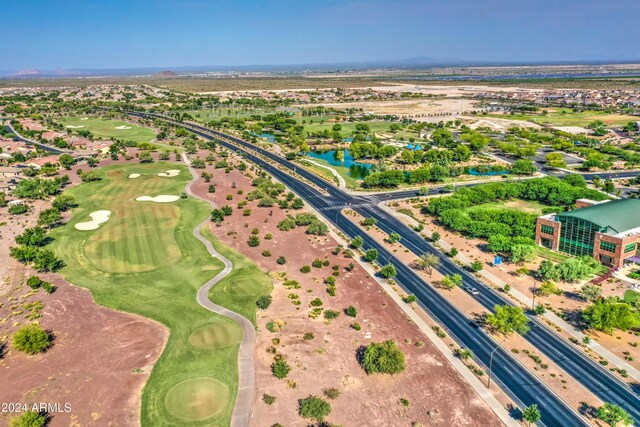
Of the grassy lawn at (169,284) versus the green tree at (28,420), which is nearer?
the green tree at (28,420)

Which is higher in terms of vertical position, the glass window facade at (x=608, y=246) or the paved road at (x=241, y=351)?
the glass window facade at (x=608, y=246)

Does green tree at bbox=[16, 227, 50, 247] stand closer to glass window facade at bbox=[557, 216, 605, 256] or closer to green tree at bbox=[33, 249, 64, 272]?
green tree at bbox=[33, 249, 64, 272]

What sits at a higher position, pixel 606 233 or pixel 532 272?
pixel 606 233

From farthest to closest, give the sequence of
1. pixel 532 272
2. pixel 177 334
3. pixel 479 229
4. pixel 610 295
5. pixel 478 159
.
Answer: pixel 478 159, pixel 479 229, pixel 532 272, pixel 610 295, pixel 177 334

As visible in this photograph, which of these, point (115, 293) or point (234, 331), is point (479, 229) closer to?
point (234, 331)

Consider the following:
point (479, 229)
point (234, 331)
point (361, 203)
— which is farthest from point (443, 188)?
point (234, 331)

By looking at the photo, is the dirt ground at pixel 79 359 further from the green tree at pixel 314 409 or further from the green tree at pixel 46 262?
the green tree at pixel 314 409

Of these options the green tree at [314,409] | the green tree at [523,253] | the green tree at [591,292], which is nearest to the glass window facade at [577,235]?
the green tree at [523,253]
